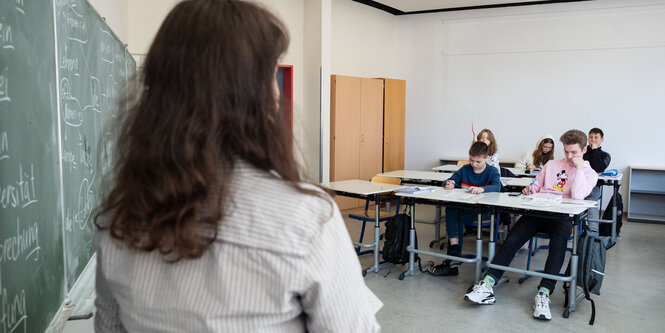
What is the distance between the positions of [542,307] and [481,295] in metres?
0.41

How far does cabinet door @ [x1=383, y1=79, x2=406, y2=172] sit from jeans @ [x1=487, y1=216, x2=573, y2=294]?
4527 mm

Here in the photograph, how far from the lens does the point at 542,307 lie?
11.7 feet

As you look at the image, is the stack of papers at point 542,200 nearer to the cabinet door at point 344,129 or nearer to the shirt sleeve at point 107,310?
the shirt sleeve at point 107,310

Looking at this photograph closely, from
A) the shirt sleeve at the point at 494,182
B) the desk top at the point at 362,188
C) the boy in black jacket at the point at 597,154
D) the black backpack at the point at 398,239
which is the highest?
the boy in black jacket at the point at 597,154

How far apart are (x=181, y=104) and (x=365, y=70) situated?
8063 mm

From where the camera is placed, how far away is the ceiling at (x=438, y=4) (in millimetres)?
8086

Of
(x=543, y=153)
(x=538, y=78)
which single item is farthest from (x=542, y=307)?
(x=538, y=78)

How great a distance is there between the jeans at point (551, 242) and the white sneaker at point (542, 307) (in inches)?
4.5

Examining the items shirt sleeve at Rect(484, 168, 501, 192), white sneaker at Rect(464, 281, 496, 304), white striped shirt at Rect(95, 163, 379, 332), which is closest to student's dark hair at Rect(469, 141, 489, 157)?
shirt sleeve at Rect(484, 168, 501, 192)

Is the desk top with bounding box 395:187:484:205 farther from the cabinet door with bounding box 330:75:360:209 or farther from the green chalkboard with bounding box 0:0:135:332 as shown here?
the cabinet door with bounding box 330:75:360:209

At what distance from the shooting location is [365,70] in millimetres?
8625

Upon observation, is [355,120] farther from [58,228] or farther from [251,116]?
[251,116]

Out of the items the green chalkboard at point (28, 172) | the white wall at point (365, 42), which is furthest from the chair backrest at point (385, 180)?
the green chalkboard at point (28, 172)

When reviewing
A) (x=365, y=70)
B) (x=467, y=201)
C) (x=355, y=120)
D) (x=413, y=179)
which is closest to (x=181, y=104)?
(x=467, y=201)
